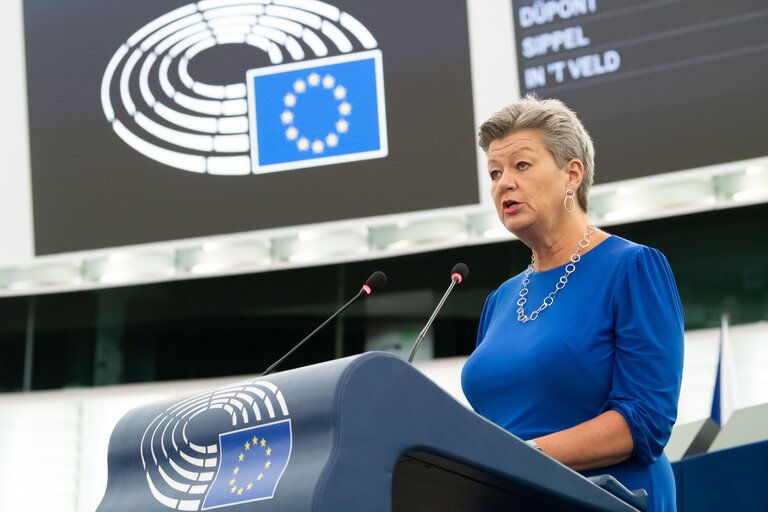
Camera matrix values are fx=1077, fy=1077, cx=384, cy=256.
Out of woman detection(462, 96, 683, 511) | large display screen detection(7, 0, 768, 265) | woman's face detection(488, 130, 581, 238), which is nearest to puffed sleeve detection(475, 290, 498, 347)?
woman detection(462, 96, 683, 511)

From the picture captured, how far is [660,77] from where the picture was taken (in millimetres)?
4273

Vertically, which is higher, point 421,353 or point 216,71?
point 216,71

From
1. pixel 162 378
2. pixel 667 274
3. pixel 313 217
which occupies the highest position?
pixel 313 217

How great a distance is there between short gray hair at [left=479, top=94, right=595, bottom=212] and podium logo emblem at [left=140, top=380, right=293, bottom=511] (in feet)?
2.22

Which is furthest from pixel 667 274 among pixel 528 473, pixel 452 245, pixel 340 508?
pixel 452 245

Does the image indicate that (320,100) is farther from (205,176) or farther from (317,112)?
(205,176)

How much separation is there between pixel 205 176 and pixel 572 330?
12.7ft

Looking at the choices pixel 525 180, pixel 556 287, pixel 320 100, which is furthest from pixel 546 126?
pixel 320 100

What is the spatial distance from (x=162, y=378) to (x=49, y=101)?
1570mm

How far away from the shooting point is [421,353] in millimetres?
5359

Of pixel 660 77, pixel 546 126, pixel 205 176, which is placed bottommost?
pixel 546 126

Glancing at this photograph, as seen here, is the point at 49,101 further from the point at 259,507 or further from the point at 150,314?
the point at 259,507

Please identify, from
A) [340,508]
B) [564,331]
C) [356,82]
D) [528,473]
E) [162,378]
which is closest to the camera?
[340,508]

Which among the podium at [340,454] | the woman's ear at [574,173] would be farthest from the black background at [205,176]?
the podium at [340,454]
